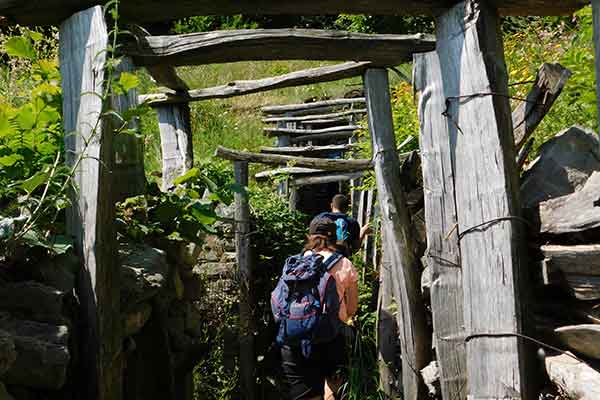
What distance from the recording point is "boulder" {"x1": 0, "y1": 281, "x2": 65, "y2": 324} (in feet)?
12.3

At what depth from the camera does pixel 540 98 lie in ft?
15.1

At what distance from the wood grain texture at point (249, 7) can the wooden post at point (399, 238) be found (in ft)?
5.84

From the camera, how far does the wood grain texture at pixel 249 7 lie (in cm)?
427

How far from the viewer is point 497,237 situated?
4062mm

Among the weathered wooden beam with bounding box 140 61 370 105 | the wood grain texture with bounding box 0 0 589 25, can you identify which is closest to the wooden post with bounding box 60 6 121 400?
the wood grain texture with bounding box 0 0 589 25

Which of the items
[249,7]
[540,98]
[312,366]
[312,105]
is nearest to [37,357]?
[249,7]

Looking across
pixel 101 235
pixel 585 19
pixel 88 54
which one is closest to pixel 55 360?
pixel 101 235

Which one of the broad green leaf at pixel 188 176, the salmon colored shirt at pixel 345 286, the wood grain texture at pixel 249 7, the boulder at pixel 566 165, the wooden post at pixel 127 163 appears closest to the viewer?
the wood grain texture at pixel 249 7

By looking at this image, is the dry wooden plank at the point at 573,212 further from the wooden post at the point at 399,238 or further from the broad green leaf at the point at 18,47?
the broad green leaf at the point at 18,47

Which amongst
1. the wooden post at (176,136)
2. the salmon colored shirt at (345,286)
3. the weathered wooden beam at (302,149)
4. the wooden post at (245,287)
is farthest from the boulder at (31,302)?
the weathered wooden beam at (302,149)

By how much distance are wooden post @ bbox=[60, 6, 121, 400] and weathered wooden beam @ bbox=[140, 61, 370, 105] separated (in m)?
1.55

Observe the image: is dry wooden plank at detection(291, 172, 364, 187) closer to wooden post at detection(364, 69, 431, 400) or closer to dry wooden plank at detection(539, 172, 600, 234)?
wooden post at detection(364, 69, 431, 400)

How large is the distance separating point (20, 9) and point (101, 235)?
1.13 m

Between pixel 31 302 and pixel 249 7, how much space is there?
5.66ft
